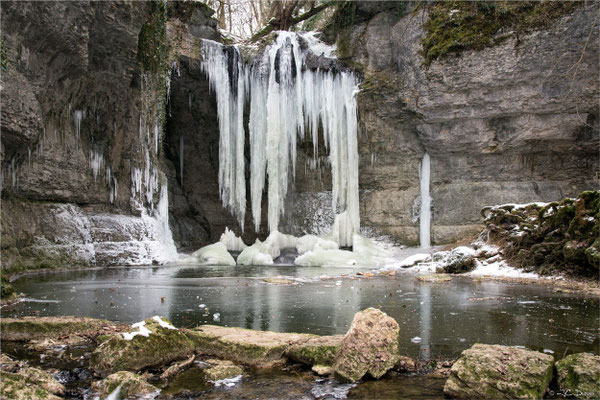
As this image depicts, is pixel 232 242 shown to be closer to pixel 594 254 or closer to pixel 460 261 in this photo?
pixel 460 261

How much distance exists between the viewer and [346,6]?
1806 centimetres

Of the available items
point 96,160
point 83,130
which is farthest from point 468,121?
point 83,130

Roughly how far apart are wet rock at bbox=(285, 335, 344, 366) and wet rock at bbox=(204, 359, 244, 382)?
413 millimetres

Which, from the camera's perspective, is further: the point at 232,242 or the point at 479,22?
the point at 232,242

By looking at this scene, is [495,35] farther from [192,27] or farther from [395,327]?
[395,327]

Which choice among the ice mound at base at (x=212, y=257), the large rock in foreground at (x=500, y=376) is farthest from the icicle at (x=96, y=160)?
the large rock in foreground at (x=500, y=376)

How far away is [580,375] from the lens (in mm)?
2658

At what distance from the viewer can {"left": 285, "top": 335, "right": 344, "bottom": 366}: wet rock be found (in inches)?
126

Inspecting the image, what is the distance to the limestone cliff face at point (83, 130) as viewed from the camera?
10.2 metres

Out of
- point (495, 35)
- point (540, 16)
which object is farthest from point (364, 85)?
point (540, 16)

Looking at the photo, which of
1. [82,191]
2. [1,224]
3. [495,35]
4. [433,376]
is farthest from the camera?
[495,35]

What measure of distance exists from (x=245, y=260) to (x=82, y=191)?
562 centimetres

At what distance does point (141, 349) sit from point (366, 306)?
10.1 ft

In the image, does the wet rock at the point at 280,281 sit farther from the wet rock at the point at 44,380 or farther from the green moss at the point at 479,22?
the green moss at the point at 479,22
